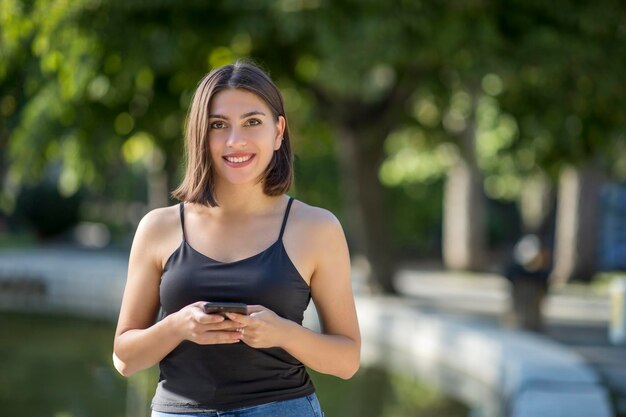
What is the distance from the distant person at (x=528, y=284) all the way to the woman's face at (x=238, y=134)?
10.00 meters

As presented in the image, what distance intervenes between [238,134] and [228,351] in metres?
0.58

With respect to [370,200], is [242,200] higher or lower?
higher

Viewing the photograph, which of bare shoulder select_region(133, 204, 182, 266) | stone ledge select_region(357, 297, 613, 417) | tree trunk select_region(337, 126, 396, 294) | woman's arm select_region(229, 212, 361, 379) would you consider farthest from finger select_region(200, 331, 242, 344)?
tree trunk select_region(337, 126, 396, 294)

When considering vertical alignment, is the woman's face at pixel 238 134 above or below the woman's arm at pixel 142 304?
above

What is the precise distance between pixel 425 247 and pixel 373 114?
11.1m

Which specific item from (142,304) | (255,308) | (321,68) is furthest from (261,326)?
(321,68)

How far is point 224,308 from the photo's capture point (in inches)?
103

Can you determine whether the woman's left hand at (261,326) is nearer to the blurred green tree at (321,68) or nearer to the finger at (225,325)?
the finger at (225,325)

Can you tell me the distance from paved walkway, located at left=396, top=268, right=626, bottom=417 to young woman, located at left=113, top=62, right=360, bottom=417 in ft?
23.3

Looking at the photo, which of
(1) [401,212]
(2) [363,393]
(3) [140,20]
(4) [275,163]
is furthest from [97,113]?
(1) [401,212]

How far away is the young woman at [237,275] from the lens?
277 cm

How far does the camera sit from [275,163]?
3010 millimetres

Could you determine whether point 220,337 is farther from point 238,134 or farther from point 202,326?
point 238,134

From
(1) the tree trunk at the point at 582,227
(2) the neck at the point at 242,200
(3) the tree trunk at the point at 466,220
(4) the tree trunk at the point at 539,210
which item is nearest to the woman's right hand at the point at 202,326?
(2) the neck at the point at 242,200
